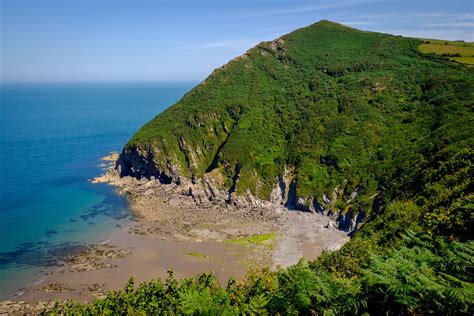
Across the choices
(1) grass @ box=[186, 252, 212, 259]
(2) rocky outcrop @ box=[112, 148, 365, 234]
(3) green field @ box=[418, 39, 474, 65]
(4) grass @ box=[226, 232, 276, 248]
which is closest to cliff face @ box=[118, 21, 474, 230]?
(2) rocky outcrop @ box=[112, 148, 365, 234]

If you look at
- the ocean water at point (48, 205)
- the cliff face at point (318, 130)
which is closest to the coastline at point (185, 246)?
the ocean water at point (48, 205)

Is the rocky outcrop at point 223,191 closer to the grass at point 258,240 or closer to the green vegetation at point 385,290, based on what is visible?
the grass at point 258,240

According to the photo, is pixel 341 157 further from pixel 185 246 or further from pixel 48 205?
pixel 48 205

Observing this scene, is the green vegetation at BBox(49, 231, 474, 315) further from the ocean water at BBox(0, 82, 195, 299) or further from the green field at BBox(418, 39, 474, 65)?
the green field at BBox(418, 39, 474, 65)

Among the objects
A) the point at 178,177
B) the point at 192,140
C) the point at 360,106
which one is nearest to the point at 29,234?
the point at 178,177

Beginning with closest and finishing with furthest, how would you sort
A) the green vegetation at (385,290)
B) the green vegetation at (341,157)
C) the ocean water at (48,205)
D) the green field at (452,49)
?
the green vegetation at (385,290) → the green vegetation at (341,157) → the ocean water at (48,205) → the green field at (452,49)

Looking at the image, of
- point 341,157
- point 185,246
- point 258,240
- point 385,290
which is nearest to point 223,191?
point 258,240

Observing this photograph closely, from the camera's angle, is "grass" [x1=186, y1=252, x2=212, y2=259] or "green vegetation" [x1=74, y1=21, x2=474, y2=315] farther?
"grass" [x1=186, y1=252, x2=212, y2=259]
